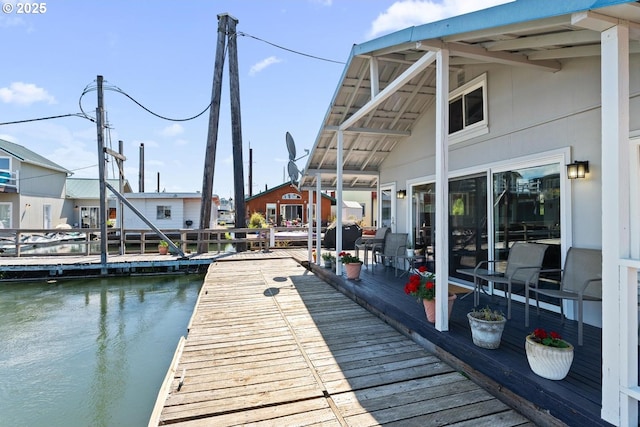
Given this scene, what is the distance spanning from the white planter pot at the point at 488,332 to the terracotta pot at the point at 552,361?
1.28 ft

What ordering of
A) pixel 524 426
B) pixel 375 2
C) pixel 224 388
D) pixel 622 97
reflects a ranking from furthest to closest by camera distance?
pixel 375 2
pixel 224 388
pixel 524 426
pixel 622 97

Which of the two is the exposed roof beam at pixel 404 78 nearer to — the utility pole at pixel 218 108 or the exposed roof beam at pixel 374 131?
the exposed roof beam at pixel 374 131

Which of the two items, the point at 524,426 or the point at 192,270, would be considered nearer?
the point at 524,426

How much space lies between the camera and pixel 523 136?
152 inches

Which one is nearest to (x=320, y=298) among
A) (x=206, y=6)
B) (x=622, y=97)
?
(x=622, y=97)

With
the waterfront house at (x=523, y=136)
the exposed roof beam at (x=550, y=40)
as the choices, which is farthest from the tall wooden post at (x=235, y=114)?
the exposed roof beam at (x=550, y=40)

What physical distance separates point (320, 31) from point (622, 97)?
864 centimetres

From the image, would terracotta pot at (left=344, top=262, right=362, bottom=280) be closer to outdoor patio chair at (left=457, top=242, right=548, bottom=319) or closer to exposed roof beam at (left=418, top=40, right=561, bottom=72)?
outdoor patio chair at (left=457, top=242, right=548, bottom=319)

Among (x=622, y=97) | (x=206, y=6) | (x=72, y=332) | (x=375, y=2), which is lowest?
(x=72, y=332)

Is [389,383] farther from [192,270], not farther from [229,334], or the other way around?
[192,270]

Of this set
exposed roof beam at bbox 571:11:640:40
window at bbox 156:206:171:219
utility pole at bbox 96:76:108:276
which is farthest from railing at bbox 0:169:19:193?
exposed roof beam at bbox 571:11:640:40

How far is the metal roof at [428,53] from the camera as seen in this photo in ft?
6.20

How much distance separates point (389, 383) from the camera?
248 centimetres

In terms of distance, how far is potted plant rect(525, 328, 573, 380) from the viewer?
2.05 meters
